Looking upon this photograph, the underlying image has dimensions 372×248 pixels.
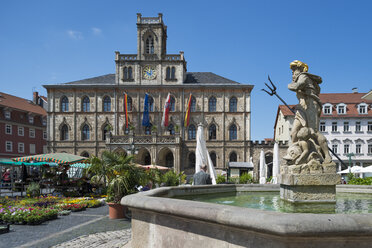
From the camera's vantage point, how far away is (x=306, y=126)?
580 centimetres

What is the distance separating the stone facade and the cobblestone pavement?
3380 centimetres

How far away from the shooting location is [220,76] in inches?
1791

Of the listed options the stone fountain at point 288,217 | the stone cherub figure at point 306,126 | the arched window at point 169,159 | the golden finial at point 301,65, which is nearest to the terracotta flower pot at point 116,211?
the stone fountain at point 288,217

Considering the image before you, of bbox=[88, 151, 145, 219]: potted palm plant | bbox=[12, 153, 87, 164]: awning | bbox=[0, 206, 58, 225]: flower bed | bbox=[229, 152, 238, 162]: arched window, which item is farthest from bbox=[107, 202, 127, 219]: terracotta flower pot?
bbox=[229, 152, 238, 162]: arched window

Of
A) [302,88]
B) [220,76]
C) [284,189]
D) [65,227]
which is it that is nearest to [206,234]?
[284,189]

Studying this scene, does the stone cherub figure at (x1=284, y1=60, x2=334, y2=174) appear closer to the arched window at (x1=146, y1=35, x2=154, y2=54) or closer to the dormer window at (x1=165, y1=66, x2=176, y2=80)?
the dormer window at (x1=165, y1=66, x2=176, y2=80)

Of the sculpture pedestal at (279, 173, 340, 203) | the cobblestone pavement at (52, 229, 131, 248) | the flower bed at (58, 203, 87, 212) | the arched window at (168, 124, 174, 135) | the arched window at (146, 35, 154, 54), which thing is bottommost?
the flower bed at (58, 203, 87, 212)

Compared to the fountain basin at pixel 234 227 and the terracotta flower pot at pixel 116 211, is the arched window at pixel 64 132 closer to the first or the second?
the terracotta flower pot at pixel 116 211

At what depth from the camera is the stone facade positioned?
137 ft

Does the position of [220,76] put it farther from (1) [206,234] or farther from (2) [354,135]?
(1) [206,234]

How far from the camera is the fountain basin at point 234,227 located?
7.59 ft

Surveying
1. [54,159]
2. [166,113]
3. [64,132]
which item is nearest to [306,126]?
[54,159]

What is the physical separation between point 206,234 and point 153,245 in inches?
37.0

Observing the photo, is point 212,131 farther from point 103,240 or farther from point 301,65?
point 301,65
